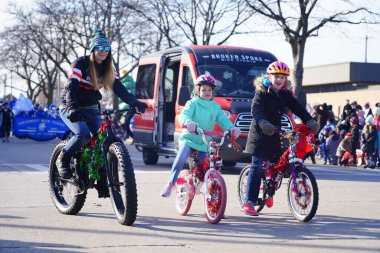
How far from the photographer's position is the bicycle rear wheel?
25.7 ft

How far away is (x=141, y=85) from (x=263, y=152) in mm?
10362

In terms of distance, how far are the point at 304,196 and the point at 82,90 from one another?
2622 millimetres

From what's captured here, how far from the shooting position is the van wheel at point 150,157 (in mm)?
18078

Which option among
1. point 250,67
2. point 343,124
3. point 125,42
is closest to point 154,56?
point 250,67

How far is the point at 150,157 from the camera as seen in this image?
18141mm

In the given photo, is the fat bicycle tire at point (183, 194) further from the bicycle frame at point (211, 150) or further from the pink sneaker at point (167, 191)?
the bicycle frame at point (211, 150)

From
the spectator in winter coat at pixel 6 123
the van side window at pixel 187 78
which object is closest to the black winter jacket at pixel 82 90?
the van side window at pixel 187 78

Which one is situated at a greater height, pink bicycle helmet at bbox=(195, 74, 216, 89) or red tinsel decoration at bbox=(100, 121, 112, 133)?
pink bicycle helmet at bbox=(195, 74, 216, 89)

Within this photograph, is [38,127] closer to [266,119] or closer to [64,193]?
[64,193]

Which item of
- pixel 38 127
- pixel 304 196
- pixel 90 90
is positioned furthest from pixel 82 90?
pixel 38 127

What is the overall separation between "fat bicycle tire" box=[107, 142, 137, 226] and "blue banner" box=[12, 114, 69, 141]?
24.4 meters

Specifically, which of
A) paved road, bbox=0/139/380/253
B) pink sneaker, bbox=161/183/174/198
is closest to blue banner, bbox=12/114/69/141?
paved road, bbox=0/139/380/253

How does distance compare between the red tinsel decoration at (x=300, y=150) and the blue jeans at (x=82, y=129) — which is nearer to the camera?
the blue jeans at (x=82, y=129)

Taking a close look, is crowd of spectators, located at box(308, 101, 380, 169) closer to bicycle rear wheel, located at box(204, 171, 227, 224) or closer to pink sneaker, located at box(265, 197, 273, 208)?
pink sneaker, located at box(265, 197, 273, 208)
